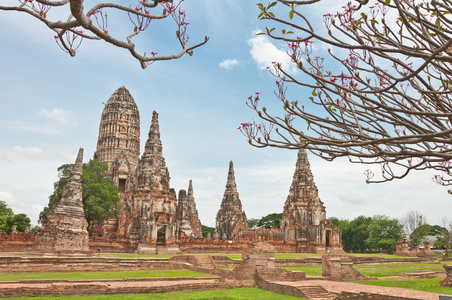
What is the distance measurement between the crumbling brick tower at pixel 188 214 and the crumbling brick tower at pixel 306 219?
37.7 ft

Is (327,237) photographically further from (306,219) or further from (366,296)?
(366,296)

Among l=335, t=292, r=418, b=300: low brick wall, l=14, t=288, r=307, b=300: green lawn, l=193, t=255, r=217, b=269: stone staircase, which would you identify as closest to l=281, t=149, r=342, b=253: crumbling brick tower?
l=193, t=255, r=217, b=269: stone staircase

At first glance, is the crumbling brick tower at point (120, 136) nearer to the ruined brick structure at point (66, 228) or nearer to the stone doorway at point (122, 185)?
the stone doorway at point (122, 185)

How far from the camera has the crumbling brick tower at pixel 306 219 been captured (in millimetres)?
41094

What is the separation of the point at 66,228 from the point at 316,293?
51.5ft

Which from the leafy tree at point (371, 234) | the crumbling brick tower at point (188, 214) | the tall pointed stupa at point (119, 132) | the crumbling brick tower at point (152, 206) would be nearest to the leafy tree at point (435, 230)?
the leafy tree at point (371, 234)

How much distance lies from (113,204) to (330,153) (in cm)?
3512

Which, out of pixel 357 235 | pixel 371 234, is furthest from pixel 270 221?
pixel 371 234

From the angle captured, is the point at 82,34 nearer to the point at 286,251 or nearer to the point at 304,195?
the point at 286,251

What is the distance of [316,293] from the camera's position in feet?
42.0

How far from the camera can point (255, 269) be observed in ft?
52.1

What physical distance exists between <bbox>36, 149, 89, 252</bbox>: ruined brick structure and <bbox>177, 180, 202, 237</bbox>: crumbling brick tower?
1952cm

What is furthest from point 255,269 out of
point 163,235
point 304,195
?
point 304,195

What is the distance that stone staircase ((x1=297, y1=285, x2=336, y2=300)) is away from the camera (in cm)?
1249
